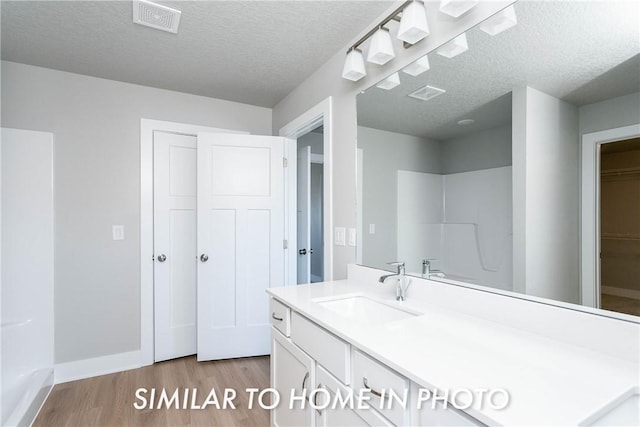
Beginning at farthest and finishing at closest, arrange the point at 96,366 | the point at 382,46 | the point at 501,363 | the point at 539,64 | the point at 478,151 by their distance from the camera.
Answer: the point at 96,366
the point at 382,46
the point at 478,151
the point at 539,64
the point at 501,363

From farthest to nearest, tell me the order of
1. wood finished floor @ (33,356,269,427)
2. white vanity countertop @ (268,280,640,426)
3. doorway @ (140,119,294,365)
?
doorway @ (140,119,294,365) < wood finished floor @ (33,356,269,427) < white vanity countertop @ (268,280,640,426)

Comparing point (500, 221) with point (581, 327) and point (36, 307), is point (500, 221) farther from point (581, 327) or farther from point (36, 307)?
point (36, 307)

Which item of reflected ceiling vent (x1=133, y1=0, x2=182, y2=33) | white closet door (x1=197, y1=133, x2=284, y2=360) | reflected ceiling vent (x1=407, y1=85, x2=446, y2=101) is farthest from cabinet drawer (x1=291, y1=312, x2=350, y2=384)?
reflected ceiling vent (x1=133, y1=0, x2=182, y2=33)

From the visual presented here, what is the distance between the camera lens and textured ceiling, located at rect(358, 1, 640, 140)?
0.93 m

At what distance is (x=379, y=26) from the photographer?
5.31 ft

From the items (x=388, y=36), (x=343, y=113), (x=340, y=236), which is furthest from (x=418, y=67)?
(x=340, y=236)

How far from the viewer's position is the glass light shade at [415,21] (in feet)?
4.62

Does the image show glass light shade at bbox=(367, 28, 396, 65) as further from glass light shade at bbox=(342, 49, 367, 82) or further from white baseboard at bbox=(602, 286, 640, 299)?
white baseboard at bbox=(602, 286, 640, 299)

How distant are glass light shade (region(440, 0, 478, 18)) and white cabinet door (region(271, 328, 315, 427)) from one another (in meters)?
1.53

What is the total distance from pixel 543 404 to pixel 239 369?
2388 mm

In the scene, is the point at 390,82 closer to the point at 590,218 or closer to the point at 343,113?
the point at 343,113

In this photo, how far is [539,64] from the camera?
3.66ft

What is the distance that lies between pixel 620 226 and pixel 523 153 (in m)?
0.39

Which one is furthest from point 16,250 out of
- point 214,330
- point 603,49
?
point 603,49
